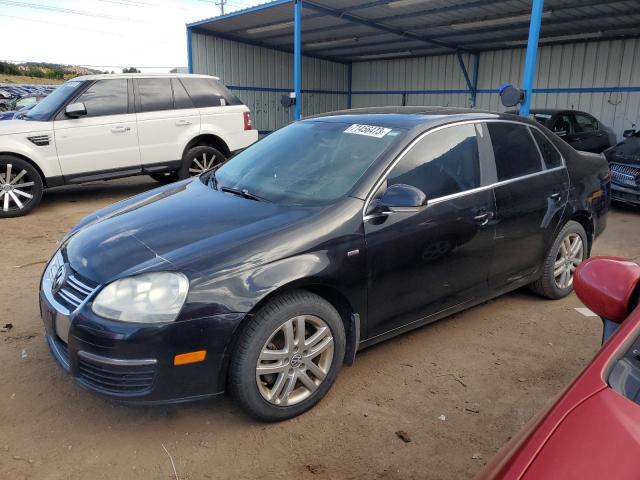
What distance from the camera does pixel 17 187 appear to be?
689 cm

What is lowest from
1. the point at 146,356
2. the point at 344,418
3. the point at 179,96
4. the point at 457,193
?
the point at 344,418

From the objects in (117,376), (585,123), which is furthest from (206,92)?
(585,123)

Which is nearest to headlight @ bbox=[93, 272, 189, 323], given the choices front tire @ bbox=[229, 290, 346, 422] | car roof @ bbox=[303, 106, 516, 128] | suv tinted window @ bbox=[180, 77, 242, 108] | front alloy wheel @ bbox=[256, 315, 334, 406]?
front tire @ bbox=[229, 290, 346, 422]

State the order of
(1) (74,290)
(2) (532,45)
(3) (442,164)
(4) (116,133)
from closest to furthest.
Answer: (1) (74,290) < (3) (442,164) < (4) (116,133) < (2) (532,45)

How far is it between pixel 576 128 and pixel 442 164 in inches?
356

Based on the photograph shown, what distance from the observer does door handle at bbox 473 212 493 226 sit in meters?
3.41

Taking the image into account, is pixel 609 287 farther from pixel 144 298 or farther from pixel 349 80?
pixel 349 80

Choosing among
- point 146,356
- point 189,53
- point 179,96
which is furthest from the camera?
point 189,53

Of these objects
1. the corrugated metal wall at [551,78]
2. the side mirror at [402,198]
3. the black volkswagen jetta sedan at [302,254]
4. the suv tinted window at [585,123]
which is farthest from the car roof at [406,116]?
the corrugated metal wall at [551,78]

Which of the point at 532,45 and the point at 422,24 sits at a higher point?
the point at 422,24

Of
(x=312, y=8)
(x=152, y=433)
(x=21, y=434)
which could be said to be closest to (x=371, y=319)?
(x=152, y=433)

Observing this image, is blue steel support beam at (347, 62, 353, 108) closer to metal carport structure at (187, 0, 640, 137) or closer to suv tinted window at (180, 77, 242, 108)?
metal carport structure at (187, 0, 640, 137)

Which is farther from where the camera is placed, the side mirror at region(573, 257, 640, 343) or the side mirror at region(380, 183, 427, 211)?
the side mirror at region(380, 183, 427, 211)

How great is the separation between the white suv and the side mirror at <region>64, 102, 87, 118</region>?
0.04ft
